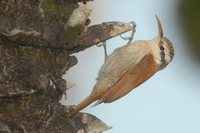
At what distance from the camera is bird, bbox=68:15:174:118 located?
424 centimetres

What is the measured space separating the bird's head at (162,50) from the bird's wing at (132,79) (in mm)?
61

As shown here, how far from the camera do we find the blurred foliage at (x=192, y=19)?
3.45 m

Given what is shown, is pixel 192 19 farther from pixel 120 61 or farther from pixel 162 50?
pixel 162 50

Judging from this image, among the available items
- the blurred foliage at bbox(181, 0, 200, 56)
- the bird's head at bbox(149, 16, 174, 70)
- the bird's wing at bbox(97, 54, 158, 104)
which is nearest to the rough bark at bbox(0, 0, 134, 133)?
the blurred foliage at bbox(181, 0, 200, 56)

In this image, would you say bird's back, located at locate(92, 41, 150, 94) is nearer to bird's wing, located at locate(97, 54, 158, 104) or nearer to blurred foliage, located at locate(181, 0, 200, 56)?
bird's wing, located at locate(97, 54, 158, 104)

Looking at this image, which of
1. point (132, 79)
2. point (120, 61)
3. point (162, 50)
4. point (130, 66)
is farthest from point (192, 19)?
point (162, 50)

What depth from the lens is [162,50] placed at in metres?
5.05

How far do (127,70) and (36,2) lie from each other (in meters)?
2.19

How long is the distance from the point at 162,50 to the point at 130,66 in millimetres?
330

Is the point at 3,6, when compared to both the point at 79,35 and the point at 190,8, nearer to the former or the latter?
the point at 79,35

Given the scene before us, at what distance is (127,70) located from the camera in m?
4.76

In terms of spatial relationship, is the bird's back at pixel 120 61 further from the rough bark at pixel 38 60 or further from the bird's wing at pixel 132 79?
the rough bark at pixel 38 60

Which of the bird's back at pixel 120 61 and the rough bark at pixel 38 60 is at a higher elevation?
the bird's back at pixel 120 61

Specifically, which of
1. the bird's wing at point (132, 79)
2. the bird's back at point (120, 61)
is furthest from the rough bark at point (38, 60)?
the bird's back at point (120, 61)
